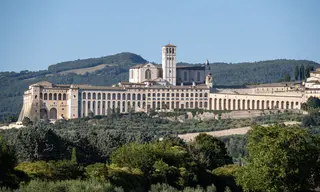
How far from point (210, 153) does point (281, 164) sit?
40.4ft

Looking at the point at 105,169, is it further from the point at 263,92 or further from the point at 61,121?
the point at 263,92

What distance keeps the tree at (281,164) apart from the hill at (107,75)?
108164mm

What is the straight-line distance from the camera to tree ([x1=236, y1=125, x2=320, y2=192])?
37188mm

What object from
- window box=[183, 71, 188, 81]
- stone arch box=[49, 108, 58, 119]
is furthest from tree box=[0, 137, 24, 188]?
window box=[183, 71, 188, 81]

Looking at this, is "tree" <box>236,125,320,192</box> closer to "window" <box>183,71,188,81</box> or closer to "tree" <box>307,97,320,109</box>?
"tree" <box>307,97,320,109</box>

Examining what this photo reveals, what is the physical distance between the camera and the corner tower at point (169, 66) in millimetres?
96250

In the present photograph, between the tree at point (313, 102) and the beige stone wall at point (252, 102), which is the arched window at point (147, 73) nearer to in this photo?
the beige stone wall at point (252, 102)

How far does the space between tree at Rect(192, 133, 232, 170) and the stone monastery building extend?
37.1 meters

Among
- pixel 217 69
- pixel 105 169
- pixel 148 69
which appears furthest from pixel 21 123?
pixel 217 69

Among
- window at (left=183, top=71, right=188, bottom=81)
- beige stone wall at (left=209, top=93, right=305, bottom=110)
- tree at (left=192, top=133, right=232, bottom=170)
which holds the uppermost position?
window at (left=183, top=71, right=188, bottom=81)

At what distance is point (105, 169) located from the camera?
1481 inches

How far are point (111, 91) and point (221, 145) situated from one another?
4207 centimetres

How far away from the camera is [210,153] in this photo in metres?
49.5

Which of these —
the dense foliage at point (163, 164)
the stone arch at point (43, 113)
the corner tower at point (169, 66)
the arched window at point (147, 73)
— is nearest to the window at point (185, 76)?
the corner tower at point (169, 66)
